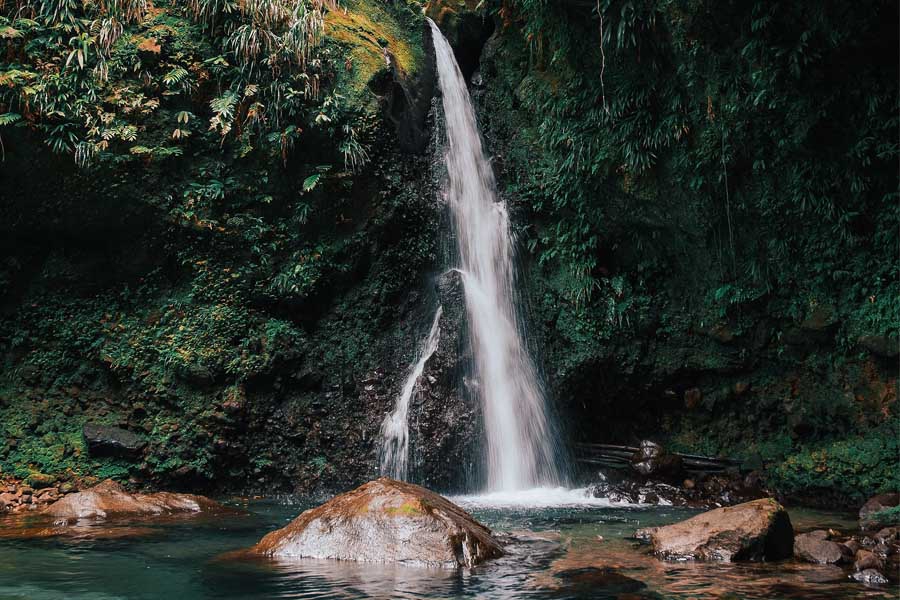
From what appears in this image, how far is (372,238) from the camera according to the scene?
1189 cm

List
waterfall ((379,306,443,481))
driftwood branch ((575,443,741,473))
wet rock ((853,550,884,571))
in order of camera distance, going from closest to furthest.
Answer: wet rock ((853,550,884,571)) → waterfall ((379,306,443,481)) → driftwood branch ((575,443,741,473))

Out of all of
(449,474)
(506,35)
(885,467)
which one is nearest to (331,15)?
(506,35)

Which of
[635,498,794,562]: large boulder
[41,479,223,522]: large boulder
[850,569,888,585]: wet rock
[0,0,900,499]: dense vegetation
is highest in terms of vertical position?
[0,0,900,499]: dense vegetation

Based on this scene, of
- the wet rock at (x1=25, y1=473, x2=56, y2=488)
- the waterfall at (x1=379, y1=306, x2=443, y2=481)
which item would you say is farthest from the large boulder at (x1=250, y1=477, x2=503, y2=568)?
the wet rock at (x1=25, y1=473, x2=56, y2=488)

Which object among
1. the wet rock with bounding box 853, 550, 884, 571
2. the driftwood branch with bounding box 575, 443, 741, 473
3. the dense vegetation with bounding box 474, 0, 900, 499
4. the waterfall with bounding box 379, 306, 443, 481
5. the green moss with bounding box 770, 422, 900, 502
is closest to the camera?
the wet rock with bounding box 853, 550, 884, 571

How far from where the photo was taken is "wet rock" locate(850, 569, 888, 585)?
4.95 metres

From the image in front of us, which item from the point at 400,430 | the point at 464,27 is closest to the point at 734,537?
the point at 400,430

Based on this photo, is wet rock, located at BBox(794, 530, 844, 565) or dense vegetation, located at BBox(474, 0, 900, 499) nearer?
wet rock, located at BBox(794, 530, 844, 565)

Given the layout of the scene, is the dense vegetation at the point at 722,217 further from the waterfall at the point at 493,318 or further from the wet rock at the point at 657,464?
the wet rock at the point at 657,464

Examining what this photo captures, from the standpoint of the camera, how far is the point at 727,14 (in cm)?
922

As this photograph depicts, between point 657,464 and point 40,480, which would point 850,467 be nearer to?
point 657,464

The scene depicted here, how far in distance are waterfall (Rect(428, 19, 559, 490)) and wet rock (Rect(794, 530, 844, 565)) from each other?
536 cm

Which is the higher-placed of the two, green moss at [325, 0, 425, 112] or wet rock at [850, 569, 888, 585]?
green moss at [325, 0, 425, 112]

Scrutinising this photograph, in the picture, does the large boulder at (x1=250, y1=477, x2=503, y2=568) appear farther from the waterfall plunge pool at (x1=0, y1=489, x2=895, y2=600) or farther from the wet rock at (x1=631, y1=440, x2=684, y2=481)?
the wet rock at (x1=631, y1=440, x2=684, y2=481)
